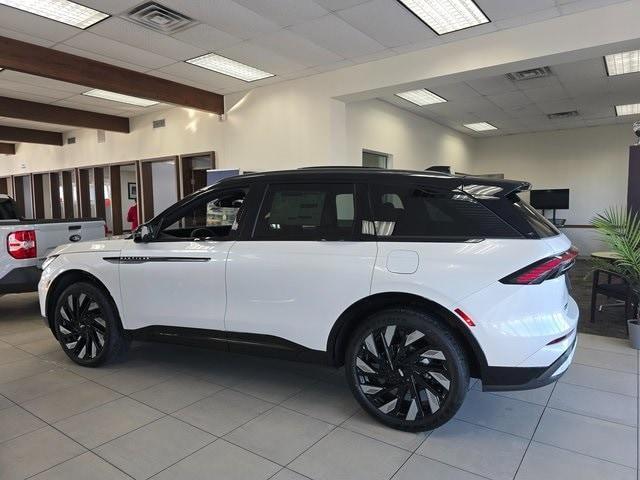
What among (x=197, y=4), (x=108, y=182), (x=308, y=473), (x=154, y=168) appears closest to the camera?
(x=308, y=473)

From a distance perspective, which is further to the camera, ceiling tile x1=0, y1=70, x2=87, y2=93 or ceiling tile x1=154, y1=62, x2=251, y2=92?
ceiling tile x1=0, y1=70, x2=87, y2=93

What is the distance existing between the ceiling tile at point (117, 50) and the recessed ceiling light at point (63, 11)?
29cm

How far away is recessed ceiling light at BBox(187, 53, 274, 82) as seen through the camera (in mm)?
5621

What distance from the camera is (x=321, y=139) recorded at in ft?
20.5

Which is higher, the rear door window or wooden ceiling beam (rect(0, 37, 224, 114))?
wooden ceiling beam (rect(0, 37, 224, 114))

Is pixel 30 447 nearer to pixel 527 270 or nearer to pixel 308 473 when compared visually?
pixel 308 473

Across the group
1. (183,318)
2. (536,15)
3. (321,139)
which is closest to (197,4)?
(321,139)

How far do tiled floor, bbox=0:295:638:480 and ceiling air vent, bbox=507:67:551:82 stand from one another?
444 cm

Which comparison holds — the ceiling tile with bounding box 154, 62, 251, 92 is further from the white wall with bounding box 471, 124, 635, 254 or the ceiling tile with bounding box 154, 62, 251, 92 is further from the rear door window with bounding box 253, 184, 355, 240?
the white wall with bounding box 471, 124, 635, 254

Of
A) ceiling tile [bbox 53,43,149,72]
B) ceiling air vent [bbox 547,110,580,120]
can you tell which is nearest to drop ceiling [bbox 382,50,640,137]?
ceiling air vent [bbox 547,110,580,120]

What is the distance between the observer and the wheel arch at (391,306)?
2.20 metres

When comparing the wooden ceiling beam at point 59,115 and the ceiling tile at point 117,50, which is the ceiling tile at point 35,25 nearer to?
the ceiling tile at point 117,50

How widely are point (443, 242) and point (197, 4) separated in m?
3.38

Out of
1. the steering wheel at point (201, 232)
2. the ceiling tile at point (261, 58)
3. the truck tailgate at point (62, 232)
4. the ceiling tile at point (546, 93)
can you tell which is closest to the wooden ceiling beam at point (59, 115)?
the truck tailgate at point (62, 232)
